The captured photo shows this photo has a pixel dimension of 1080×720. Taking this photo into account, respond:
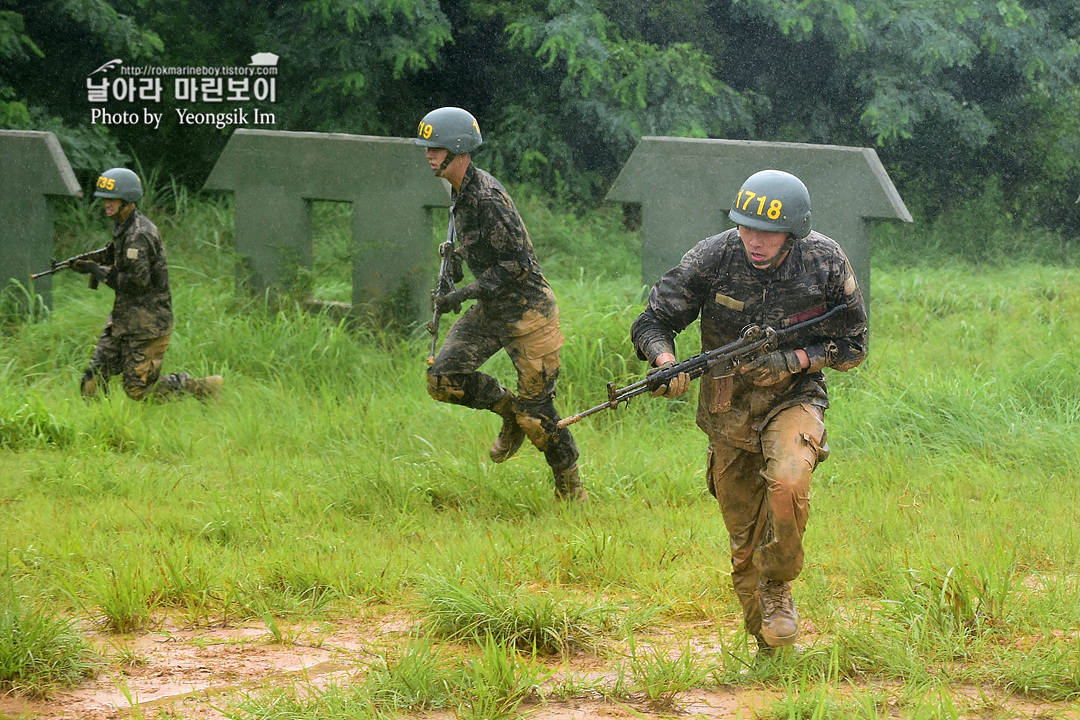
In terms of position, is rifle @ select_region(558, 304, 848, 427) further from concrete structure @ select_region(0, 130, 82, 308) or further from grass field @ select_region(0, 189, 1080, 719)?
concrete structure @ select_region(0, 130, 82, 308)

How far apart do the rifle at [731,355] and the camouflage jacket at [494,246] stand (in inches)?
79.7

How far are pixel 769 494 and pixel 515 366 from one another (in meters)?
2.45

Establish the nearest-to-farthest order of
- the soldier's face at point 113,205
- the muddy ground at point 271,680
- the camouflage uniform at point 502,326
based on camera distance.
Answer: the muddy ground at point 271,680 < the camouflage uniform at point 502,326 < the soldier's face at point 113,205

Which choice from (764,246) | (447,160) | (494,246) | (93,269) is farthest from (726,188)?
(764,246)

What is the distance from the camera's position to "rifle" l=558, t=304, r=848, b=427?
3.99 meters

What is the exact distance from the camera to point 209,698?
393 centimetres

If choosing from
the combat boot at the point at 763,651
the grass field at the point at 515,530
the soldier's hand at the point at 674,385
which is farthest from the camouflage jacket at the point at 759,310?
the grass field at the point at 515,530

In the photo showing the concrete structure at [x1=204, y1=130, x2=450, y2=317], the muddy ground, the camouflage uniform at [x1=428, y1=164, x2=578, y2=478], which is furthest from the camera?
the concrete structure at [x1=204, y1=130, x2=450, y2=317]

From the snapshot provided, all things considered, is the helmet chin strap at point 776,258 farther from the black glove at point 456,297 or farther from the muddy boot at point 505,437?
the muddy boot at point 505,437

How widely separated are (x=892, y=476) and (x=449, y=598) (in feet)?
9.28

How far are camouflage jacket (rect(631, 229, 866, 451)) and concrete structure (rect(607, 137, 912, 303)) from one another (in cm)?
381

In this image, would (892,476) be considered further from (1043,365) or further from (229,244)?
(229,244)

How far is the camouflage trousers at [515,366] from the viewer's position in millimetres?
6055

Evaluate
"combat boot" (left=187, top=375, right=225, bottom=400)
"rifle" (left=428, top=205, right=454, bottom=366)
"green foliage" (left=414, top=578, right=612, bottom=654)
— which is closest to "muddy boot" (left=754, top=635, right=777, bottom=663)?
"green foliage" (left=414, top=578, right=612, bottom=654)
